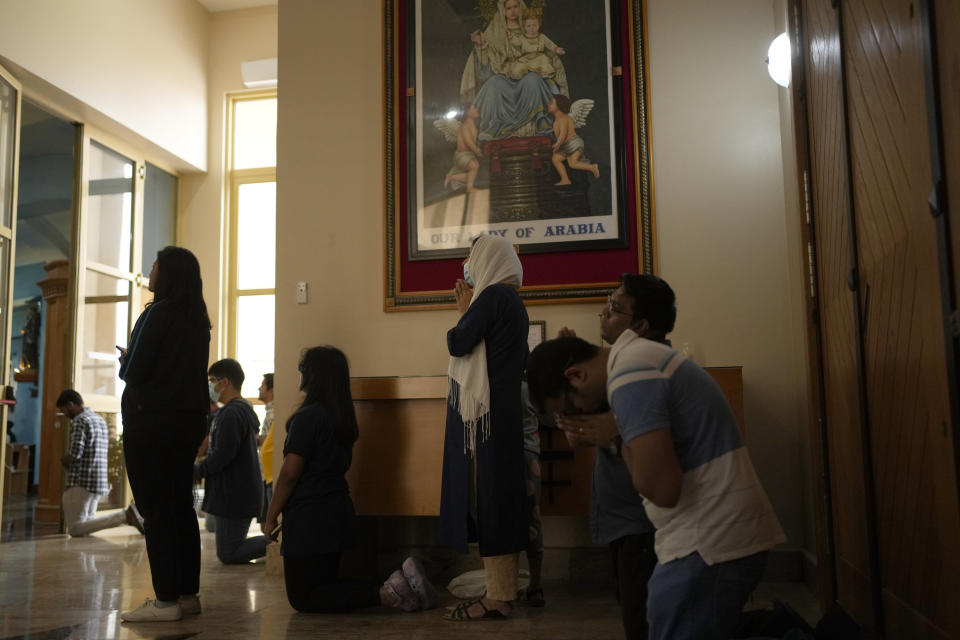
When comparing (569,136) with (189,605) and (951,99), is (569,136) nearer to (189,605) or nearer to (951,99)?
(951,99)

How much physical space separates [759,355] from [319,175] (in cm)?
243

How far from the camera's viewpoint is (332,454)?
3203 mm

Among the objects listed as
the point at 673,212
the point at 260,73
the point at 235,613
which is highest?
the point at 260,73

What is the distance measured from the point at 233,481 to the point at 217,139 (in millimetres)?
4140

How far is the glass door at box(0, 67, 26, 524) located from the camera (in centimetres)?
505

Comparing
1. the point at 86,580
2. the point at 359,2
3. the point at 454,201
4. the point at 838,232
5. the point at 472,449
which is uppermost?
the point at 359,2

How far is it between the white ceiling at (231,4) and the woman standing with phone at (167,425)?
508 cm

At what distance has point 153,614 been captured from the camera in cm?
297

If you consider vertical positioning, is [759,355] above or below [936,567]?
above

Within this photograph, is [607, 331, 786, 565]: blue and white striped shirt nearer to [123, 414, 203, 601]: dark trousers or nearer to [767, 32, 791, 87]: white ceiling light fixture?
[123, 414, 203, 601]: dark trousers

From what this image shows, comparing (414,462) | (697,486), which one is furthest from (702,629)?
(414,462)

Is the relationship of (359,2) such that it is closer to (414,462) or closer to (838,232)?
(414,462)

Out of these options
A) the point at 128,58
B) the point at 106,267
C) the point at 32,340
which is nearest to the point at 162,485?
the point at 106,267

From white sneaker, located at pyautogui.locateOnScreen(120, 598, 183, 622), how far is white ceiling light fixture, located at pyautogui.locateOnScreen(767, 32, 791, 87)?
3.15 metres
